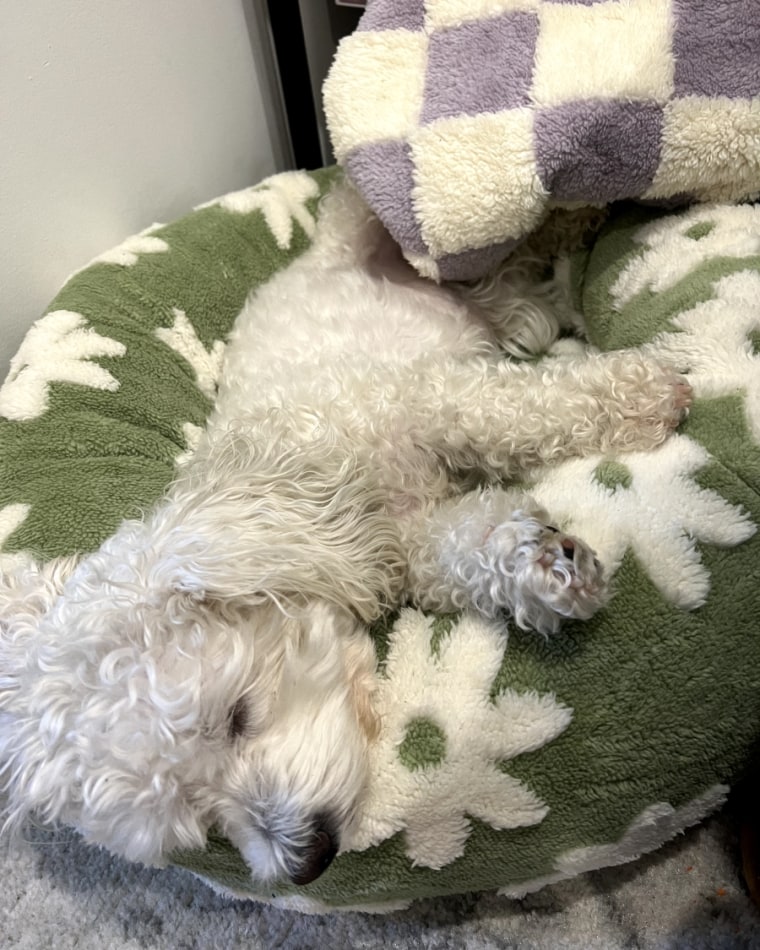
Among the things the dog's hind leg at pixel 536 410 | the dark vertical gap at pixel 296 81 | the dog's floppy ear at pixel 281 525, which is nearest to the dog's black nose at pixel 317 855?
the dog's floppy ear at pixel 281 525

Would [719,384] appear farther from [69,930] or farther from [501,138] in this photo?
[69,930]

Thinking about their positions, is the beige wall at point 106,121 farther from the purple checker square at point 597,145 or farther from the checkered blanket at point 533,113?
the purple checker square at point 597,145

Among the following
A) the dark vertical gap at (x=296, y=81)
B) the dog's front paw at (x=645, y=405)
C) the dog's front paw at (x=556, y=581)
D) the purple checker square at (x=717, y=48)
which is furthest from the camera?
the dark vertical gap at (x=296, y=81)

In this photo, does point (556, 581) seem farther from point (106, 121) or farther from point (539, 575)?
point (106, 121)

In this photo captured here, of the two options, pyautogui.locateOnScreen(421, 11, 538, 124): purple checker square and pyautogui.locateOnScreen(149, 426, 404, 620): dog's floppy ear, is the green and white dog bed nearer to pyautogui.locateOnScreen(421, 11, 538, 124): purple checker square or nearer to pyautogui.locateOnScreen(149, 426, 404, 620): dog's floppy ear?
pyautogui.locateOnScreen(149, 426, 404, 620): dog's floppy ear

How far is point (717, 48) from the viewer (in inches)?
47.9

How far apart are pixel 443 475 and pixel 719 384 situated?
41 centimetres

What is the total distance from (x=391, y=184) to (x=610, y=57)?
38 cm

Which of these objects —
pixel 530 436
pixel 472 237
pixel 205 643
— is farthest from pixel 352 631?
pixel 472 237

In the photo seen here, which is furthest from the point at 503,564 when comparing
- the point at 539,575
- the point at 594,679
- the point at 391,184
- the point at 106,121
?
the point at 106,121

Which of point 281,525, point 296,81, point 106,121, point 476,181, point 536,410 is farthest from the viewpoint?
point 296,81

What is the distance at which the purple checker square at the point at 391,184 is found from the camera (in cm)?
133

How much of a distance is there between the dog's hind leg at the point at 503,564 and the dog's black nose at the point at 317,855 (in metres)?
0.32

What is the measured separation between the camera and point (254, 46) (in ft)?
5.90
